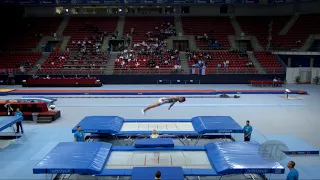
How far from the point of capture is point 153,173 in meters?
8.38

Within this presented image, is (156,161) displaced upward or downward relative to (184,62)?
downward

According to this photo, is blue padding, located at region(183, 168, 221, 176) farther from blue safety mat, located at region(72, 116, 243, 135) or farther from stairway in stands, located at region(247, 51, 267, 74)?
stairway in stands, located at region(247, 51, 267, 74)

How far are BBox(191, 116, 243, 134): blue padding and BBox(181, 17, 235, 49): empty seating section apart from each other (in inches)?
930

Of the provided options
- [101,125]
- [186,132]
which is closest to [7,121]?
[101,125]

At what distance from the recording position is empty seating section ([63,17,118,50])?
3834 cm

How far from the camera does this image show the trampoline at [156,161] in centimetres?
858

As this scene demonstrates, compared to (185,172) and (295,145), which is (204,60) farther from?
(185,172)

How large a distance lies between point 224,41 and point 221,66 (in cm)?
683

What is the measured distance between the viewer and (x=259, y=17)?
42594 millimetres

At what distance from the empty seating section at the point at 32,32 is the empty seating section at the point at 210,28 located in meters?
19.2

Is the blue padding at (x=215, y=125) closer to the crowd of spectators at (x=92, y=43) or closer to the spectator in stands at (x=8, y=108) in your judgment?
the spectator in stands at (x=8, y=108)

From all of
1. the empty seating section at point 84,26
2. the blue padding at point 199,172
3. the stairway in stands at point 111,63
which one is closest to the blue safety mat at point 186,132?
the blue padding at point 199,172

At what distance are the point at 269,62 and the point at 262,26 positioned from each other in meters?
9.85

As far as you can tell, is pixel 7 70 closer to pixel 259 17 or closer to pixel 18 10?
pixel 18 10
